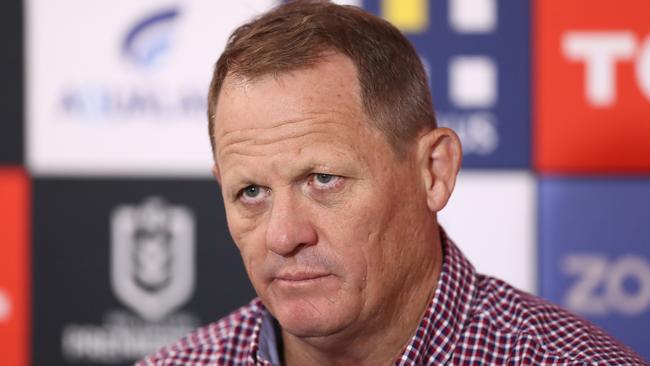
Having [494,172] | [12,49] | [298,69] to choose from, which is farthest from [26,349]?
[298,69]

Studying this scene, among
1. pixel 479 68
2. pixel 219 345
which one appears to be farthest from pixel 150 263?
pixel 479 68

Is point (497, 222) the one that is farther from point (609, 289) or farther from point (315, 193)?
point (315, 193)

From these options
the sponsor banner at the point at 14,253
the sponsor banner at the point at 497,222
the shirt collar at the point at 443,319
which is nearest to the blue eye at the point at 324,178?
the shirt collar at the point at 443,319

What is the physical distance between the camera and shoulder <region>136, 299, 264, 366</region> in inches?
56.4

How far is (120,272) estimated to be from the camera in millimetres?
2121

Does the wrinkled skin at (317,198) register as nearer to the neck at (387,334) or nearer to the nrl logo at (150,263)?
the neck at (387,334)

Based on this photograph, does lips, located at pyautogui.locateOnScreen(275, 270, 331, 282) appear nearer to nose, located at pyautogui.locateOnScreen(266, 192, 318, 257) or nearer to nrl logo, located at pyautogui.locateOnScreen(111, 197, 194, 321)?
nose, located at pyautogui.locateOnScreen(266, 192, 318, 257)

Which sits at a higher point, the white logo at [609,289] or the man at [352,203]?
the man at [352,203]

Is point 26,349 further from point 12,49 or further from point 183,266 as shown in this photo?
point 12,49

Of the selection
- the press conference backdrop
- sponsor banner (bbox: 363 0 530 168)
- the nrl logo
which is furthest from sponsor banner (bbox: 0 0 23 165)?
sponsor banner (bbox: 363 0 530 168)

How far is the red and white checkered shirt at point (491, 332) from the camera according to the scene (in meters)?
1.26

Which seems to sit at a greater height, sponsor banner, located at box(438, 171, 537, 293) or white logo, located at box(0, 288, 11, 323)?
sponsor banner, located at box(438, 171, 537, 293)

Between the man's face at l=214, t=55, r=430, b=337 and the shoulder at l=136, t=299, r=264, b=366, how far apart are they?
21 cm

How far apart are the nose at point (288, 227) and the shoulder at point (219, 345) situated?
28 cm
